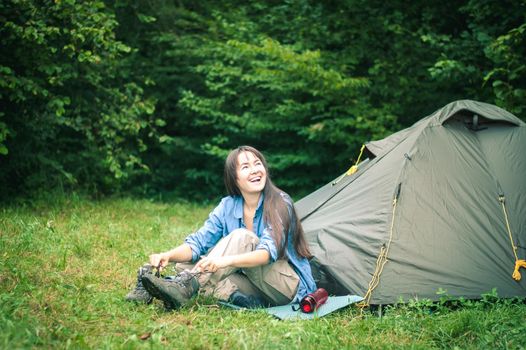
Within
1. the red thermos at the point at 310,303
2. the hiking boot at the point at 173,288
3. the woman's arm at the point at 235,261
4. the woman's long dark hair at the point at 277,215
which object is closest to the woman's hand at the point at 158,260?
the hiking boot at the point at 173,288

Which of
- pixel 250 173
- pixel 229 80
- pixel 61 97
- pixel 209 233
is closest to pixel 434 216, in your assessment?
pixel 250 173

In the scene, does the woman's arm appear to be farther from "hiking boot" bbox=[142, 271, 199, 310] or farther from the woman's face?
the woman's face

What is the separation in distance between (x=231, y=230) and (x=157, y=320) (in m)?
0.97

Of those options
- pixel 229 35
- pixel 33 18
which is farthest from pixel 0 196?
pixel 229 35

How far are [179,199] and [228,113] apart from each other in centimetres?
182

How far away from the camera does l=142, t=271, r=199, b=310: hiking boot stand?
11.7ft

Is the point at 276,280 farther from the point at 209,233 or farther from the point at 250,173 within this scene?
the point at 250,173

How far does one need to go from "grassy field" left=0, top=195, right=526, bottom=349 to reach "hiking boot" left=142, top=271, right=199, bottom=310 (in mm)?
77

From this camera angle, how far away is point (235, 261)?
3.69 metres

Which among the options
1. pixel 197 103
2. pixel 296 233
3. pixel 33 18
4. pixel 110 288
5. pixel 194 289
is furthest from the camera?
pixel 197 103

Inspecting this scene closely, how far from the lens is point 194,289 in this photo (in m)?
3.82

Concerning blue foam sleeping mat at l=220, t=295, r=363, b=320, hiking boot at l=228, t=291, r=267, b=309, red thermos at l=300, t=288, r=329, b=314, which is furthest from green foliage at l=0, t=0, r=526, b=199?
red thermos at l=300, t=288, r=329, b=314

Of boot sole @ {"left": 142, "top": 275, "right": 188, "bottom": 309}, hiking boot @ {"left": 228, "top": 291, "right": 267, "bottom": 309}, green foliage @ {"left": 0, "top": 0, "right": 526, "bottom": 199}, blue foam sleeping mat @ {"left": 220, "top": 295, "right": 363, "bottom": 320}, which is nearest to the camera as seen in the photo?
boot sole @ {"left": 142, "top": 275, "right": 188, "bottom": 309}

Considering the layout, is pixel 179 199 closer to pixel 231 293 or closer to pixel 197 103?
pixel 197 103
